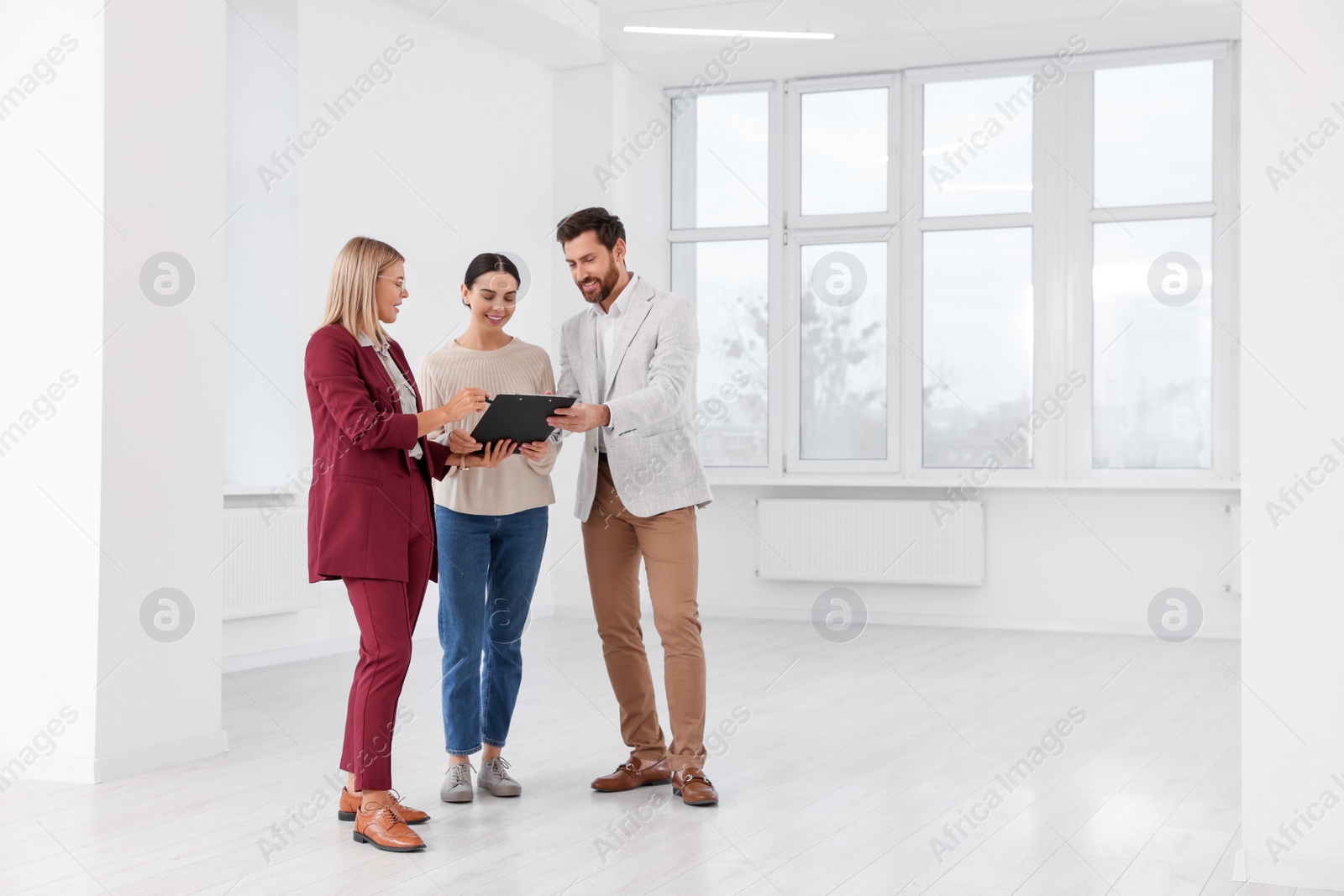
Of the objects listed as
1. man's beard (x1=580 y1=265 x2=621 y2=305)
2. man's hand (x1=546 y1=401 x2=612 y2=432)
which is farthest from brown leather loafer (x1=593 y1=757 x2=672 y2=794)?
man's beard (x1=580 y1=265 x2=621 y2=305)

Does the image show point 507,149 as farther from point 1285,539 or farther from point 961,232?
point 1285,539

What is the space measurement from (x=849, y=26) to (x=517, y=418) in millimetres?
4895

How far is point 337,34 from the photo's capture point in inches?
238

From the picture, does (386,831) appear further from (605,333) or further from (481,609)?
(605,333)

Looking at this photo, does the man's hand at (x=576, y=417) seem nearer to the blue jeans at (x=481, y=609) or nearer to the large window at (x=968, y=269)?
the blue jeans at (x=481, y=609)

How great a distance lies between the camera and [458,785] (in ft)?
10.7

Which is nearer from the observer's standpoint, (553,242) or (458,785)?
(458,785)

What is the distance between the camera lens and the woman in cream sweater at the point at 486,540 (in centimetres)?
322

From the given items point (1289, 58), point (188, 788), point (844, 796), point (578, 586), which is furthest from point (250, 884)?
point (578, 586)

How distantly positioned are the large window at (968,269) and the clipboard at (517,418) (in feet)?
15.6

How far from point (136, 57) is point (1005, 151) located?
17.5 ft

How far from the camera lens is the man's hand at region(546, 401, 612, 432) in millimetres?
3033

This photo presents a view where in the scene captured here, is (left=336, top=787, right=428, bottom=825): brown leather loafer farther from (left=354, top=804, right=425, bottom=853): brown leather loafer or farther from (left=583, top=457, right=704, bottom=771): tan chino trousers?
(left=583, top=457, right=704, bottom=771): tan chino trousers

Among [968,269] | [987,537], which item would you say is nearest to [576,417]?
[987,537]
